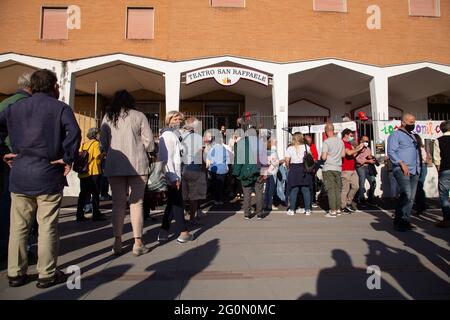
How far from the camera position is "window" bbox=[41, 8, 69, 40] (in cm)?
1424

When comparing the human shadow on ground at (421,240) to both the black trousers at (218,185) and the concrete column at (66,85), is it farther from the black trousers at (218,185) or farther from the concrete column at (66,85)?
the concrete column at (66,85)

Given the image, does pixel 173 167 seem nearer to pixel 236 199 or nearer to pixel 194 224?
pixel 194 224

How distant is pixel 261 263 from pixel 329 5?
13.4m

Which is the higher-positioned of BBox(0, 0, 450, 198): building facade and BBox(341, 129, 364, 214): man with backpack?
BBox(0, 0, 450, 198): building facade

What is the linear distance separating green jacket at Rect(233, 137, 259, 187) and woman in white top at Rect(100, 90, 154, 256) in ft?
9.38

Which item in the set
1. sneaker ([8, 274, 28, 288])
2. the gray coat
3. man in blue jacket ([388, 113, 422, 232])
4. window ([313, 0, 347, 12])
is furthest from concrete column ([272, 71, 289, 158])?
sneaker ([8, 274, 28, 288])

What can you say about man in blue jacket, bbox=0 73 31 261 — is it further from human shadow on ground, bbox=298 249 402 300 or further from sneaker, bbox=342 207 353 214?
sneaker, bbox=342 207 353 214

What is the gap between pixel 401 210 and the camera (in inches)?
237

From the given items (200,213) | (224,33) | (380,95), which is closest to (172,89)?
(224,33)

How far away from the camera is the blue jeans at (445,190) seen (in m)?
6.32

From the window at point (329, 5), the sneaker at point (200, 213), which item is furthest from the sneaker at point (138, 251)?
the window at point (329, 5)

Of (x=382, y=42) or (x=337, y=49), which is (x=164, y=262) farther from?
(x=382, y=42)

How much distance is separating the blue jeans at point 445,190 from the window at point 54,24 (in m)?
14.0

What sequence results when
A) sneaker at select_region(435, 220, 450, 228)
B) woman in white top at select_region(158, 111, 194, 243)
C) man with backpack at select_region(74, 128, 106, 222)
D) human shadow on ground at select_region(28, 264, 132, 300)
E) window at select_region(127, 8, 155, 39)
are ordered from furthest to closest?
1. window at select_region(127, 8, 155, 39)
2. man with backpack at select_region(74, 128, 106, 222)
3. sneaker at select_region(435, 220, 450, 228)
4. woman in white top at select_region(158, 111, 194, 243)
5. human shadow on ground at select_region(28, 264, 132, 300)
